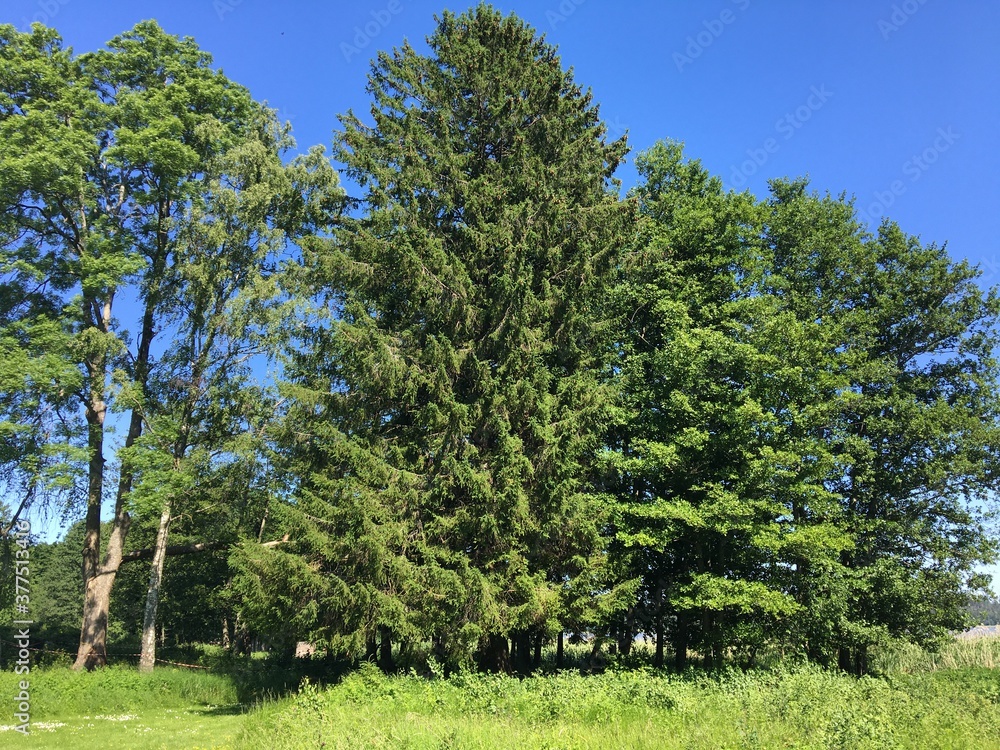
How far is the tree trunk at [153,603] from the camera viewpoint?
18219mm

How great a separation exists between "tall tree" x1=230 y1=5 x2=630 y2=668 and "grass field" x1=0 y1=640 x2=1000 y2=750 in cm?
225

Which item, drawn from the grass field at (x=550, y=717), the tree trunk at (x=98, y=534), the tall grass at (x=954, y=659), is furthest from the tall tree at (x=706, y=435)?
the tree trunk at (x=98, y=534)

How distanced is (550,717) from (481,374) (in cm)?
795

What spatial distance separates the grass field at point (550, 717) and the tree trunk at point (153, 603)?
7.96 ft

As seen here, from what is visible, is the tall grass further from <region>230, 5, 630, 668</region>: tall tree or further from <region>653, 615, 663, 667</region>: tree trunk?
<region>230, 5, 630, 668</region>: tall tree

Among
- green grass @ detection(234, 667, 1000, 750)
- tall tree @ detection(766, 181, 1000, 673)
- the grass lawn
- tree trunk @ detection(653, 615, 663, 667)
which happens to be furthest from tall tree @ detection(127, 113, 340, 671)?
tall tree @ detection(766, 181, 1000, 673)

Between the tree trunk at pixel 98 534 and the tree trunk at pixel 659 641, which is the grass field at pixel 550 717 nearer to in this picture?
the tree trunk at pixel 98 534

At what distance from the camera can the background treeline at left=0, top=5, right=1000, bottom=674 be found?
1457cm

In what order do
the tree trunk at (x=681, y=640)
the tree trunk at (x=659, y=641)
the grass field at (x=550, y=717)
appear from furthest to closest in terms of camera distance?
the tree trunk at (x=659, y=641) < the tree trunk at (x=681, y=640) < the grass field at (x=550, y=717)

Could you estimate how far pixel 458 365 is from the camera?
15.3 metres

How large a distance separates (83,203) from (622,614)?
22.2 metres

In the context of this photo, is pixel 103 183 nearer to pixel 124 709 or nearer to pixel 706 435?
pixel 124 709

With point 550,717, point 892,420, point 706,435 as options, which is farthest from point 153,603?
point 892,420

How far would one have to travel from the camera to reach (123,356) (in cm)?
2064
